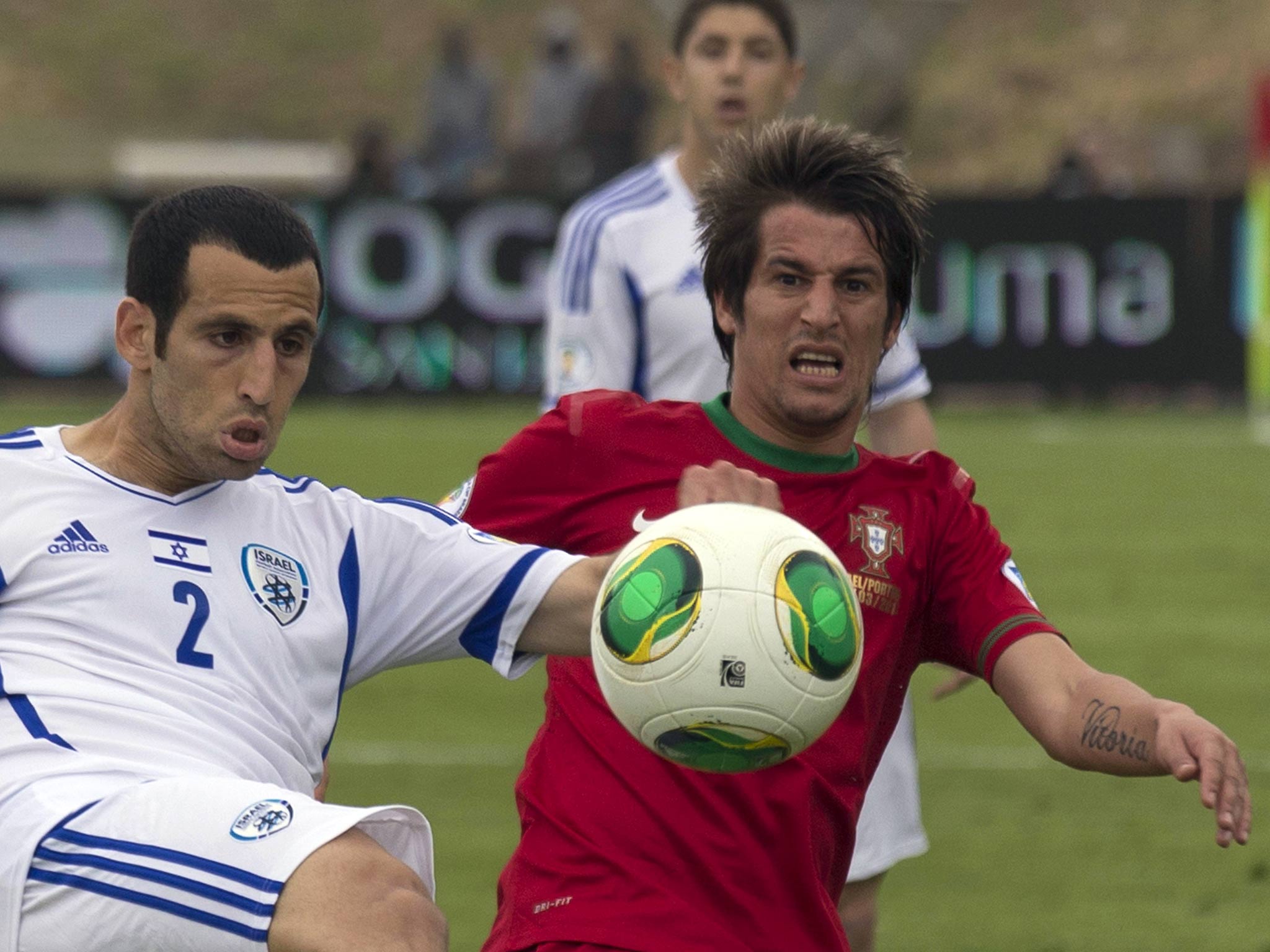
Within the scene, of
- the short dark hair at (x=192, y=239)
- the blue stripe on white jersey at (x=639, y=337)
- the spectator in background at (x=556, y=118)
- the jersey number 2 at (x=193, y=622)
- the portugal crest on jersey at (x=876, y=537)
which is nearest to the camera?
the jersey number 2 at (x=193, y=622)

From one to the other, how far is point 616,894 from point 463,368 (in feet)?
54.2

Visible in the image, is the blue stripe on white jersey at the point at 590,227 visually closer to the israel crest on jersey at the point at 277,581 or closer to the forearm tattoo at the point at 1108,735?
the israel crest on jersey at the point at 277,581

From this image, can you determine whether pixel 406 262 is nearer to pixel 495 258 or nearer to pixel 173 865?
pixel 495 258

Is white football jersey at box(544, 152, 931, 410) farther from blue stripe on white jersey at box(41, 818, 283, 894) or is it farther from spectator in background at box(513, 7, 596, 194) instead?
spectator in background at box(513, 7, 596, 194)

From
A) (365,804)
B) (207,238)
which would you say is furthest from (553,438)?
(365,804)

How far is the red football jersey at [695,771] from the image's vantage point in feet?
13.1

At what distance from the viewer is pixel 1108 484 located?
16.6 m

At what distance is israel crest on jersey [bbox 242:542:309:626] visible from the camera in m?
4.07

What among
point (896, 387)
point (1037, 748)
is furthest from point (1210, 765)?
point (1037, 748)

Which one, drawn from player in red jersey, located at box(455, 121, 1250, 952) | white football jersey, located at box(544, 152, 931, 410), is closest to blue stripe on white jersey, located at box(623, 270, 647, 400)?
white football jersey, located at box(544, 152, 931, 410)

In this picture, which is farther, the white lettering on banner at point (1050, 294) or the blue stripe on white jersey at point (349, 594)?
the white lettering on banner at point (1050, 294)

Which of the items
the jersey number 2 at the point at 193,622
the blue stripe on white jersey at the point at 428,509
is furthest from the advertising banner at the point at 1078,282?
the jersey number 2 at the point at 193,622

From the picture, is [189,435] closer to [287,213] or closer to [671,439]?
[287,213]

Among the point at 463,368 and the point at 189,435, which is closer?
the point at 189,435
